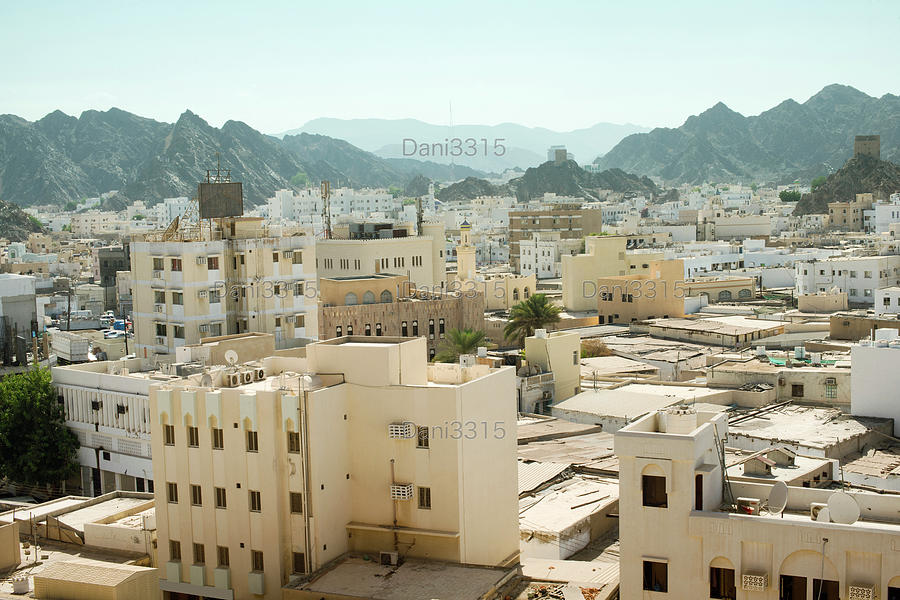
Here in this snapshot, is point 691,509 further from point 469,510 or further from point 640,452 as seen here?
point 469,510

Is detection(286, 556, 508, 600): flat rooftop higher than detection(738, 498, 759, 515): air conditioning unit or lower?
lower

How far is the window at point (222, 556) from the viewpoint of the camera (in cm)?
1981

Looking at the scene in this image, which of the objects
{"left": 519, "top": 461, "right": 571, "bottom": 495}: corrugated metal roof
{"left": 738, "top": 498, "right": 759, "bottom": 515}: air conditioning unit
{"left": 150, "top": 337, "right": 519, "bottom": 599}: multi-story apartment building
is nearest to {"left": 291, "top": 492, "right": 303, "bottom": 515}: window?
{"left": 150, "top": 337, "right": 519, "bottom": 599}: multi-story apartment building

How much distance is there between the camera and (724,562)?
15305 millimetres

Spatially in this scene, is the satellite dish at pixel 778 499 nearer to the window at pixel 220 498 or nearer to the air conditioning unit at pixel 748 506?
the air conditioning unit at pixel 748 506

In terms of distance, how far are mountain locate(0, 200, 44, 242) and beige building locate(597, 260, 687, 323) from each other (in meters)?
115

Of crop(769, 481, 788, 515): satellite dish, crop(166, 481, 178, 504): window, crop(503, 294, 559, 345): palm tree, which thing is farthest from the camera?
crop(503, 294, 559, 345): palm tree

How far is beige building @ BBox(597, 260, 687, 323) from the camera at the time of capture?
61.6 m

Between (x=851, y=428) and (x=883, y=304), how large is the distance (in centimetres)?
2902

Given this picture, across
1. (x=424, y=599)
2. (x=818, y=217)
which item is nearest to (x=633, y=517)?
(x=424, y=599)

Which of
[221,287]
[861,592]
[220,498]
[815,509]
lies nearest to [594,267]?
[221,287]

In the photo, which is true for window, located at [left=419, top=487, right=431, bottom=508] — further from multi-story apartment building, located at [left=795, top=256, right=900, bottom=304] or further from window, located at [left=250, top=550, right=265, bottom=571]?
multi-story apartment building, located at [left=795, top=256, right=900, bottom=304]

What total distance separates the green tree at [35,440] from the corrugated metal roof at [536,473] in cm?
1299

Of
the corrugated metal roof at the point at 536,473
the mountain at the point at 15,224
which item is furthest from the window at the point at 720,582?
the mountain at the point at 15,224
